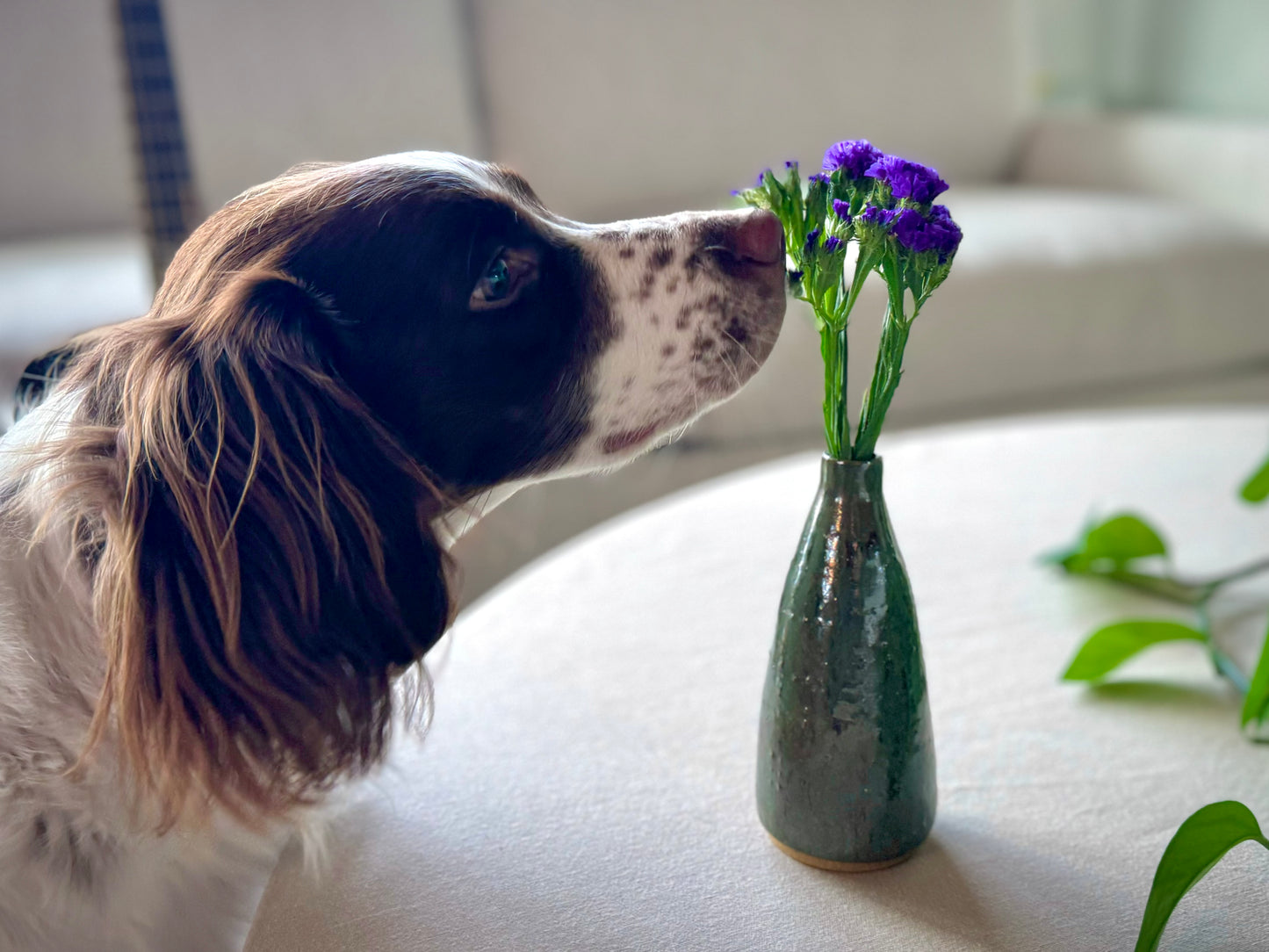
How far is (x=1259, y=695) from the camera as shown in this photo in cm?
80

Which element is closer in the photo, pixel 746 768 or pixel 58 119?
pixel 746 768

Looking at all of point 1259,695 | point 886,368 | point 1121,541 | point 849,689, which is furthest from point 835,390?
point 1121,541

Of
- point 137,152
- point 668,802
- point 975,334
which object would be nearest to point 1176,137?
point 975,334

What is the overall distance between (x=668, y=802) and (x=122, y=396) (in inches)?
18.1

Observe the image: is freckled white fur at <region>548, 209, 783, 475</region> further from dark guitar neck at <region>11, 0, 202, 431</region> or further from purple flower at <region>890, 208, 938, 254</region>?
dark guitar neck at <region>11, 0, 202, 431</region>

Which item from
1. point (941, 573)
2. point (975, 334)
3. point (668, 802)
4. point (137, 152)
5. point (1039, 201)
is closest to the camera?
point (668, 802)

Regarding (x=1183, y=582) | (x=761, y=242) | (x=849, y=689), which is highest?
(x=761, y=242)

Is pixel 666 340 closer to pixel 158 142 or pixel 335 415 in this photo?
pixel 335 415

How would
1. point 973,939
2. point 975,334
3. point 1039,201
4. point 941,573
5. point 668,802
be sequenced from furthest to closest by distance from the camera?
point 1039,201, point 975,334, point 941,573, point 668,802, point 973,939

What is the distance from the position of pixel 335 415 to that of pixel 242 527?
3.7 inches

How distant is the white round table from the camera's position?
684 mm

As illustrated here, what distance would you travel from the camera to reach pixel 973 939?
2.15 ft

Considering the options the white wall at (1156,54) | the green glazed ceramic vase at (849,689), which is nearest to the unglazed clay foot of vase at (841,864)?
the green glazed ceramic vase at (849,689)

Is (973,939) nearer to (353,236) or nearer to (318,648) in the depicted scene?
(318,648)
